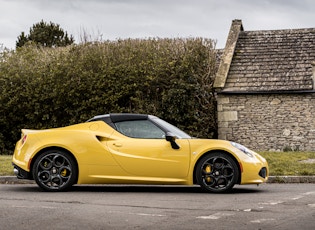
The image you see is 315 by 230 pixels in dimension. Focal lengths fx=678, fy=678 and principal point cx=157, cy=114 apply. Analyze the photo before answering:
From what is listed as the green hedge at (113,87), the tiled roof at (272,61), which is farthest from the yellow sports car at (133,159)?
the tiled roof at (272,61)

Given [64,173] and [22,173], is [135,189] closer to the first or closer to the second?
[64,173]

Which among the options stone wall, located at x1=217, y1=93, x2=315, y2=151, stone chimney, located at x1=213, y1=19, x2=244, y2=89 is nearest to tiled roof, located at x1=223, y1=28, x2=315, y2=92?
stone chimney, located at x1=213, y1=19, x2=244, y2=89

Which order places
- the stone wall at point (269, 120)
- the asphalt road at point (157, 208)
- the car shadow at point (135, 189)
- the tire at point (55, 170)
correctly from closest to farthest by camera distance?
the asphalt road at point (157, 208)
the tire at point (55, 170)
the car shadow at point (135, 189)
the stone wall at point (269, 120)

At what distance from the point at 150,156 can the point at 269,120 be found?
53.5 feet

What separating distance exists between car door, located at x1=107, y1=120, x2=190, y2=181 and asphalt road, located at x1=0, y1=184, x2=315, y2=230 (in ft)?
1.20

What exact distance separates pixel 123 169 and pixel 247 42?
19.9 metres

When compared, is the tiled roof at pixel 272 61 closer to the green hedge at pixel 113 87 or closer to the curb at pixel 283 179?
the green hedge at pixel 113 87

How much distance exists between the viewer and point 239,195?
11141mm

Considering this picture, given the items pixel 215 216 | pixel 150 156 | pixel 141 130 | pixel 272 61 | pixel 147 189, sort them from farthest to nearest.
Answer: pixel 272 61 → pixel 147 189 → pixel 141 130 → pixel 150 156 → pixel 215 216

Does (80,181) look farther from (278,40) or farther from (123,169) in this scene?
(278,40)

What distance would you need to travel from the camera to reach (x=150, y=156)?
11.5 m

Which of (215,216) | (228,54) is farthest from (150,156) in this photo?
(228,54)

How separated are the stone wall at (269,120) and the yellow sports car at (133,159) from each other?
1555 cm

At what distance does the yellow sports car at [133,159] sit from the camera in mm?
11398
